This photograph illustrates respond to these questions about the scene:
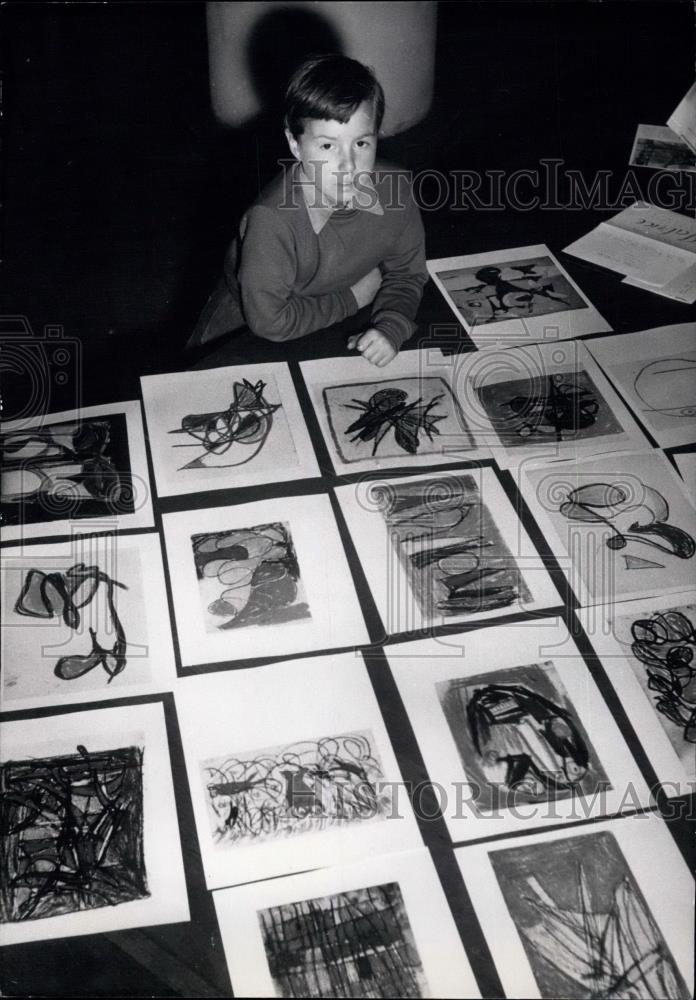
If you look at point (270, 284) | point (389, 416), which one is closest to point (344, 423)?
point (389, 416)

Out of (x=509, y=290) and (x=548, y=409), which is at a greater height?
(x=509, y=290)

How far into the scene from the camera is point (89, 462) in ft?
3.42

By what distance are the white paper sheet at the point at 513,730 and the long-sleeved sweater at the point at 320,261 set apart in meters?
0.46

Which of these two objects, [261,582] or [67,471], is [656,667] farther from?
[67,471]

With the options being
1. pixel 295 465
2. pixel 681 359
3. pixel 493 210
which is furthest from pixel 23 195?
pixel 681 359

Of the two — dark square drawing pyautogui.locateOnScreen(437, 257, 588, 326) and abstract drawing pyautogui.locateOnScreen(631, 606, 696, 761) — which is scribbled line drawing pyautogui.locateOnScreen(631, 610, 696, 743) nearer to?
abstract drawing pyautogui.locateOnScreen(631, 606, 696, 761)

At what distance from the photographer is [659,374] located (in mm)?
1155

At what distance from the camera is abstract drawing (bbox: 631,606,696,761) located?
2.76ft

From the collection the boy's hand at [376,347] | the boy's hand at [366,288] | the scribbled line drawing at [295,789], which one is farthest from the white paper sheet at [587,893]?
the boy's hand at [366,288]

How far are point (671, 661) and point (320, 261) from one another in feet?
2.25

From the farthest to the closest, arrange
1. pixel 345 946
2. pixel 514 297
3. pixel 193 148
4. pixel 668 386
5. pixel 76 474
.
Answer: pixel 193 148, pixel 514 297, pixel 668 386, pixel 76 474, pixel 345 946

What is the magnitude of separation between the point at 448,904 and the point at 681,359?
78 cm

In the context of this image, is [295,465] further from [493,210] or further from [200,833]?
→ [493,210]

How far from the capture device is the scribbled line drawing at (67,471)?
100cm
